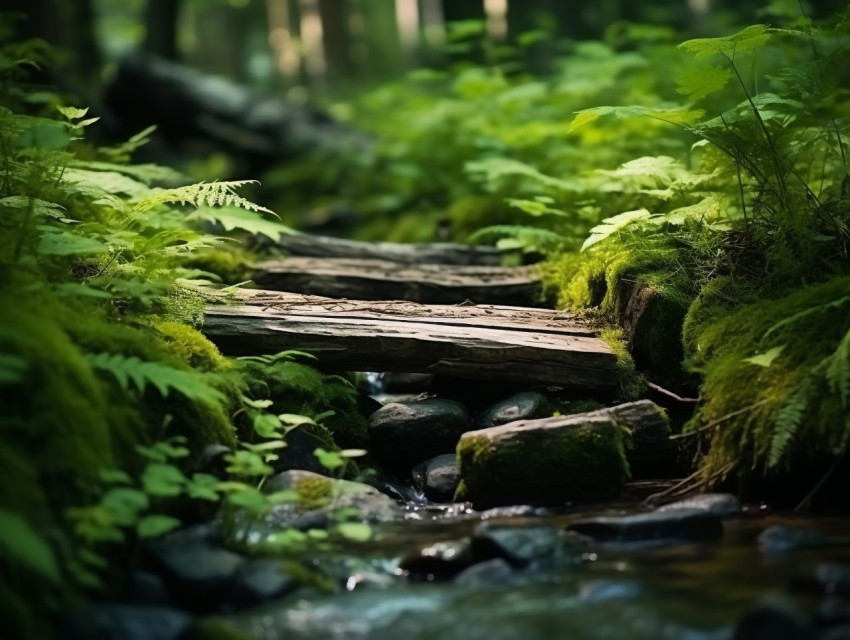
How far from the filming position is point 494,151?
893 cm

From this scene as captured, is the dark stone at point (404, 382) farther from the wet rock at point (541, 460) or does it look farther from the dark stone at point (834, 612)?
the dark stone at point (834, 612)

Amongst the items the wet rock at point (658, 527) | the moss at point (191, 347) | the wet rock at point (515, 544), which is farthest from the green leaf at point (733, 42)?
the moss at point (191, 347)

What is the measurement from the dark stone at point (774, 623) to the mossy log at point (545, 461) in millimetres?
1661

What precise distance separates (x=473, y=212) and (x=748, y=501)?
4.61 meters

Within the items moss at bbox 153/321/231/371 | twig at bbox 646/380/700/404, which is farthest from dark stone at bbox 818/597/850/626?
moss at bbox 153/321/231/371

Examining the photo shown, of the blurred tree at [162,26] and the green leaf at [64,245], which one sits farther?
the blurred tree at [162,26]

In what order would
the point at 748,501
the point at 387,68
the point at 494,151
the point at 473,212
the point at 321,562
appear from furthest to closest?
1. the point at 387,68
2. the point at 494,151
3. the point at 473,212
4. the point at 748,501
5. the point at 321,562

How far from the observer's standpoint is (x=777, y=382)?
4055 millimetres

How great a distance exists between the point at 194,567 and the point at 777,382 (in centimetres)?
301

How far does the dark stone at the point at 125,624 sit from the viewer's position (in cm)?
266

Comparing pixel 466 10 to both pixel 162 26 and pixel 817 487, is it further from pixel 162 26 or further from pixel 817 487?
pixel 817 487

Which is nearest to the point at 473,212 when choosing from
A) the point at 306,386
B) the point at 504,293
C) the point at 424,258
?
the point at 424,258

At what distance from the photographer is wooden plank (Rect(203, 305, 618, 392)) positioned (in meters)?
4.85

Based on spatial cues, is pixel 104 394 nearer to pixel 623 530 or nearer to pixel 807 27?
pixel 623 530
